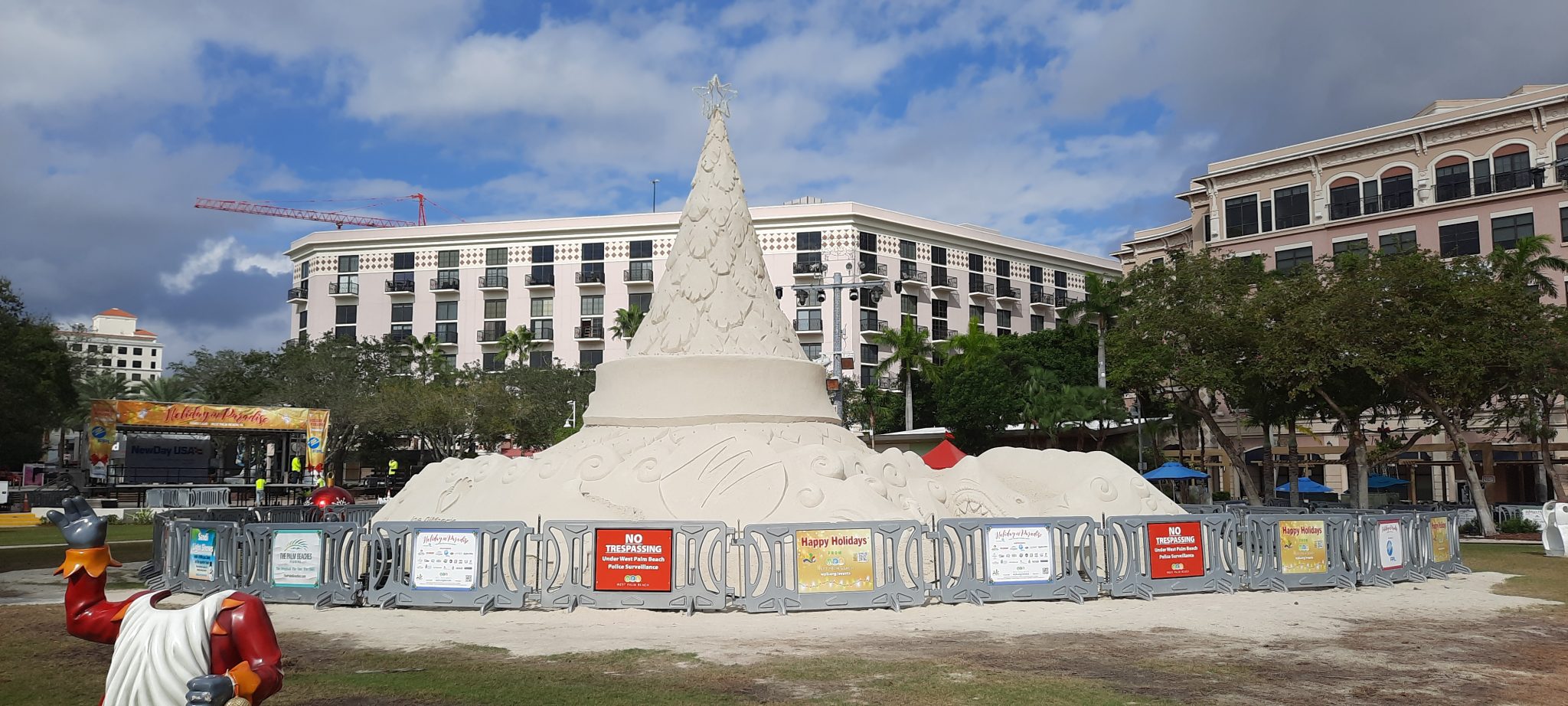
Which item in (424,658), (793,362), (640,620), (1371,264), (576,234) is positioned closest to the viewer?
(424,658)

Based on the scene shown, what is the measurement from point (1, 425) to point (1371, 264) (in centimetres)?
4522

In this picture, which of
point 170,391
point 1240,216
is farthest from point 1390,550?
point 170,391

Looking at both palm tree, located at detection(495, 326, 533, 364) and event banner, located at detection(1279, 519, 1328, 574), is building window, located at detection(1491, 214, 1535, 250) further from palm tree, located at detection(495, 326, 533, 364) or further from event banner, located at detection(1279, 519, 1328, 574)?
palm tree, located at detection(495, 326, 533, 364)

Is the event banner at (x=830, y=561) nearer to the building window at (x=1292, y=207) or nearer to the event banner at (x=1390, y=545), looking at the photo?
the event banner at (x=1390, y=545)

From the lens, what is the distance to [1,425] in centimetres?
3812

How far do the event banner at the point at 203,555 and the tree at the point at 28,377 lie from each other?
89.9ft

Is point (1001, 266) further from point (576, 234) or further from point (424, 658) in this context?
point (424, 658)

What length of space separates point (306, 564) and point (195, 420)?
3414cm

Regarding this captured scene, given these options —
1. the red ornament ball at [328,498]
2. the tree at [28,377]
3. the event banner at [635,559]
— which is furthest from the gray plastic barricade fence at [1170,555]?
the tree at [28,377]

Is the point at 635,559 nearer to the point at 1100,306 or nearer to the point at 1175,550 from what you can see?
the point at 1175,550

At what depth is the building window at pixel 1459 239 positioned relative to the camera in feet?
152

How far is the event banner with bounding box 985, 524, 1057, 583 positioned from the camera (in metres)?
14.0

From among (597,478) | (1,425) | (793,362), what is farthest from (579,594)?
(1,425)

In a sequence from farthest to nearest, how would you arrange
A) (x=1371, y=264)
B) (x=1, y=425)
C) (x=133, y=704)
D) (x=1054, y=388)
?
1. (x=1054, y=388)
2. (x=1, y=425)
3. (x=1371, y=264)
4. (x=133, y=704)
